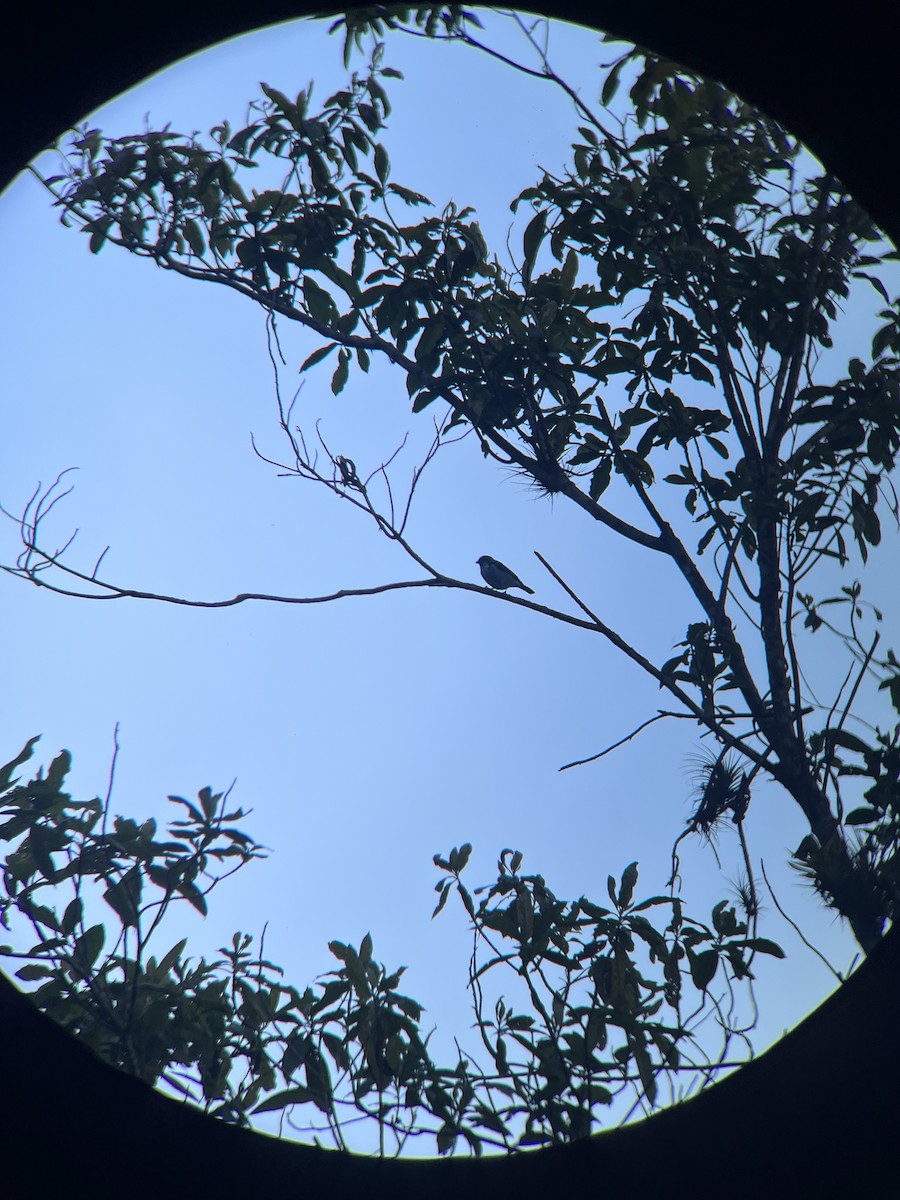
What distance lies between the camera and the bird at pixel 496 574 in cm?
353

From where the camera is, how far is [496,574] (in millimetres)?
3607

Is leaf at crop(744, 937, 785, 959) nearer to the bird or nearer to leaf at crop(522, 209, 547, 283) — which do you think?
leaf at crop(522, 209, 547, 283)

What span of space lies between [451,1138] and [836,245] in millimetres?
2124

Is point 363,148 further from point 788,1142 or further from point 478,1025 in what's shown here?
point 788,1142

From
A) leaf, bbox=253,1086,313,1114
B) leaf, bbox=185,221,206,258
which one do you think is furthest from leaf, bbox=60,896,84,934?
leaf, bbox=185,221,206,258

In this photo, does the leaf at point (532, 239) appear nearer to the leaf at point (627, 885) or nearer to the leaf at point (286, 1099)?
the leaf at point (627, 885)

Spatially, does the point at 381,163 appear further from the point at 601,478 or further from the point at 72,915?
the point at 72,915

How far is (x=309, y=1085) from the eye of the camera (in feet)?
5.39

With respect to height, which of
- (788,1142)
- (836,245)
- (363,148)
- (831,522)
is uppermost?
(363,148)

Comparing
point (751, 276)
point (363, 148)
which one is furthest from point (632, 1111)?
point (363, 148)

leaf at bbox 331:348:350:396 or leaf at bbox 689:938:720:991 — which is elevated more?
leaf at bbox 331:348:350:396

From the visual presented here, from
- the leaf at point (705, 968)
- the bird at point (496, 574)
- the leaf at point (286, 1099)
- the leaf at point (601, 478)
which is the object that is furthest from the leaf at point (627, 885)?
the bird at point (496, 574)

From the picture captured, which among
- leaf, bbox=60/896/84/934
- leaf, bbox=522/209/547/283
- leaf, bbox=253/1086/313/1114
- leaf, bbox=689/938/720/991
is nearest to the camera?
leaf, bbox=253/1086/313/1114

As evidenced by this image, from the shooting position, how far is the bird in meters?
3.53
